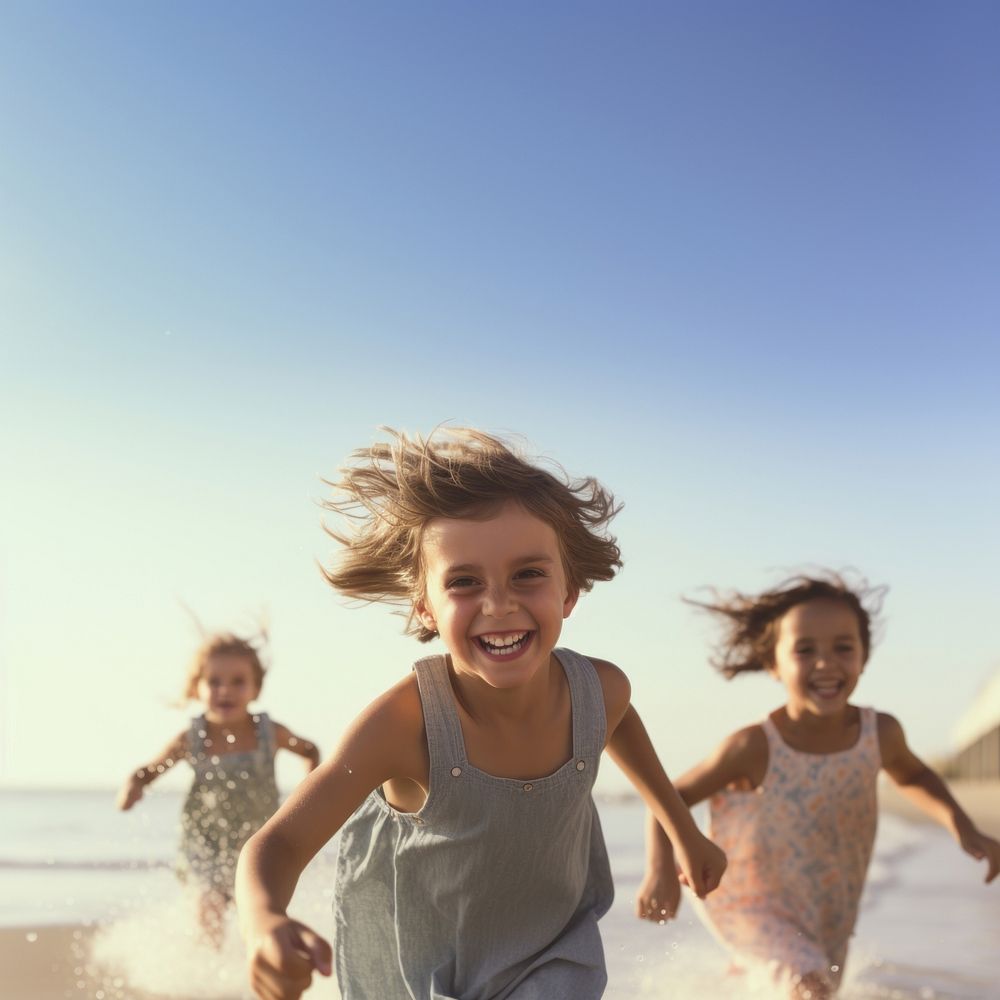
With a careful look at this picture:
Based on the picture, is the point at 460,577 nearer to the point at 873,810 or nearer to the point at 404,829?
the point at 404,829

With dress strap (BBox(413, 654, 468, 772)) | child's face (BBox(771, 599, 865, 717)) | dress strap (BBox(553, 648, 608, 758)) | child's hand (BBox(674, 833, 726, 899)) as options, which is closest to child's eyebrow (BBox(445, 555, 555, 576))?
dress strap (BBox(413, 654, 468, 772))

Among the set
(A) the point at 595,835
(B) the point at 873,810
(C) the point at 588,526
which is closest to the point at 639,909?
(A) the point at 595,835

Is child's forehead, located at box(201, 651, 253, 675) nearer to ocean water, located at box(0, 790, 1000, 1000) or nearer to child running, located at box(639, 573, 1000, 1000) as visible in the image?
ocean water, located at box(0, 790, 1000, 1000)

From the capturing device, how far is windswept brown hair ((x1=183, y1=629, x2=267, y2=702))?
23.3 ft

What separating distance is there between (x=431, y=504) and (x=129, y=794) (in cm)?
392

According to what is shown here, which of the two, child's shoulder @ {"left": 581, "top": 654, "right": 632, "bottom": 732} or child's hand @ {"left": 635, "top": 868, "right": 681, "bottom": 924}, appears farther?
child's hand @ {"left": 635, "top": 868, "right": 681, "bottom": 924}

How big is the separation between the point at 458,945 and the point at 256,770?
400 cm

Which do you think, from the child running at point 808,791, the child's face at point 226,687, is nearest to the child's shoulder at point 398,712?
the child running at point 808,791

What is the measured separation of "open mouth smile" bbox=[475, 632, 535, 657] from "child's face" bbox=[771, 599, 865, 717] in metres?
2.37

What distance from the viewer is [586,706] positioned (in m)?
3.34

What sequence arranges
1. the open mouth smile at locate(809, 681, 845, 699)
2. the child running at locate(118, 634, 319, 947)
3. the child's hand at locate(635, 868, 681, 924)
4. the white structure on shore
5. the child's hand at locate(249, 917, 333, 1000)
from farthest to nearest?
the white structure on shore < the child running at locate(118, 634, 319, 947) < the open mouth smile at locate(809, 681, 845, 699) < the child's hand at locate(635, 868, 681, 924) < the child's hand at locate(249, 917, 333, 1000)

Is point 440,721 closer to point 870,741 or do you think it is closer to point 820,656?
point 820,656

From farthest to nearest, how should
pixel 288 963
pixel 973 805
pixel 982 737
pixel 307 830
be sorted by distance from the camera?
pixel 982 737
pixel 973 805
pixel 307 830
pixel 288 963

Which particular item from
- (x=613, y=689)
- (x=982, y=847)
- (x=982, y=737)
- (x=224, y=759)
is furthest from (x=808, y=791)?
(x=982, y=737)
